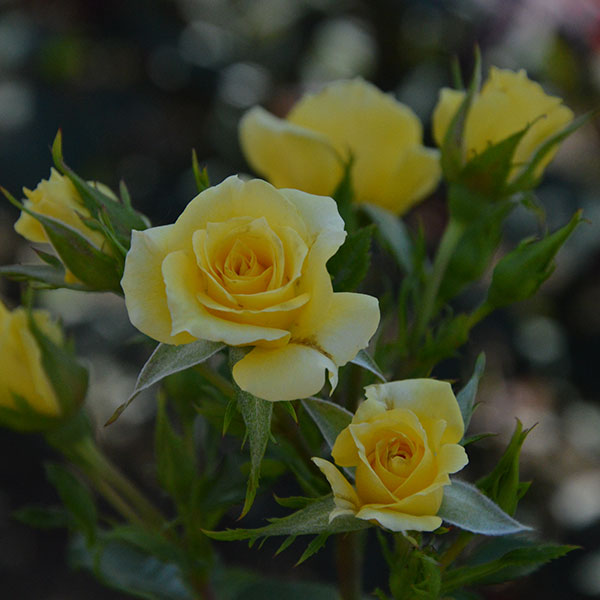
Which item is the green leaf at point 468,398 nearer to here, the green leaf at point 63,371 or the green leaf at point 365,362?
the green leaf at point 365,362

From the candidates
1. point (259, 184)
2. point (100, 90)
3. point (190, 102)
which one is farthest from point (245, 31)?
point (259, 184)

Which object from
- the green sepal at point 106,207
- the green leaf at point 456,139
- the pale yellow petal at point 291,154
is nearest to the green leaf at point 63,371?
the green sepal at point 106,207

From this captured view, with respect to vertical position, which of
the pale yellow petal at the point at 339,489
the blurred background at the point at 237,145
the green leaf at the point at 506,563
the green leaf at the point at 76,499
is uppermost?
the pale yellow petal at the point at 339,489

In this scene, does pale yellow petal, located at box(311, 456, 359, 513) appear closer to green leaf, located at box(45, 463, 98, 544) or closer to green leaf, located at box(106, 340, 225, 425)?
green leaf, located at box(106, 340, 225, 425)

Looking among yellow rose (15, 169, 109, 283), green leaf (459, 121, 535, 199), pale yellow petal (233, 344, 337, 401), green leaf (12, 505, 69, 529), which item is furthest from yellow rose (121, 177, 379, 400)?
green leaf (12, 505, 69, 529)

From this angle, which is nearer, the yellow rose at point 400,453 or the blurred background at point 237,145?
the yellow rose at point 400,453

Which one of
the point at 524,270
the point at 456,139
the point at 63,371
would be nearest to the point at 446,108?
the point at 456,139

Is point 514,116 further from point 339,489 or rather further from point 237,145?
point 237,145
